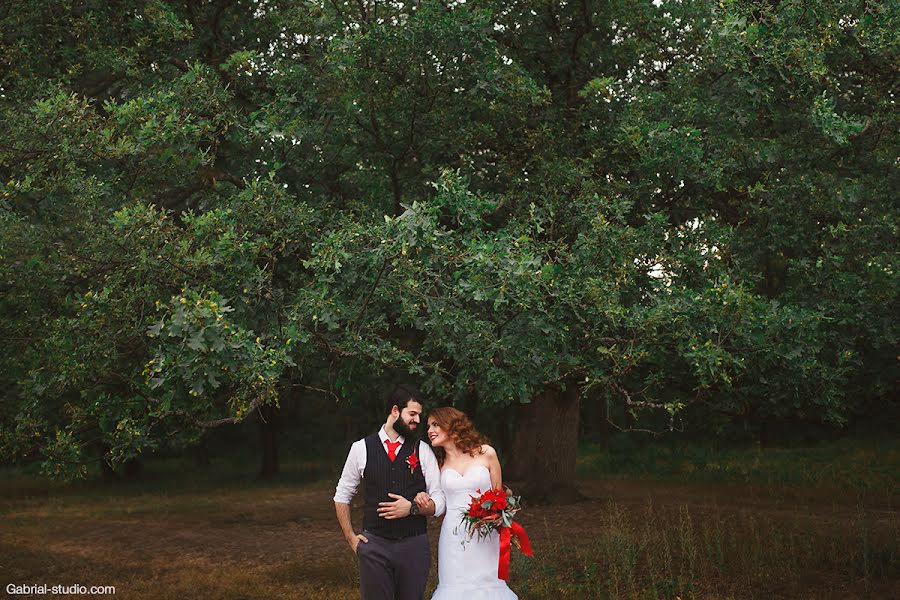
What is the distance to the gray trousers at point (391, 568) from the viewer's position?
628 centimetres

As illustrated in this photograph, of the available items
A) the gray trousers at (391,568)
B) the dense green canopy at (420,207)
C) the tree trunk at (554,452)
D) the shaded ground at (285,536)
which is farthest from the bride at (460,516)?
the tree trunk at (554,452)

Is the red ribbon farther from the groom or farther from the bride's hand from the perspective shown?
the bride's hand

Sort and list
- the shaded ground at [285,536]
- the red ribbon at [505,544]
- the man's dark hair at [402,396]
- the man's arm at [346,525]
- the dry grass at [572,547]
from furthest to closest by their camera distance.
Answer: the shaded ground at [285,536] < the dry grass at [572,547] < the red ribbon at [505,544] < the man's arm at [346,525] < the man's dark hair at [402,396]

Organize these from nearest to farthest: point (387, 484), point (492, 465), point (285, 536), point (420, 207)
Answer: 1. point (387, 484)
2. point (492, 465)
3. point (420, 207)
4. point (285, 536)

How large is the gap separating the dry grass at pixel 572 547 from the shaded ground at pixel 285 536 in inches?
1.5

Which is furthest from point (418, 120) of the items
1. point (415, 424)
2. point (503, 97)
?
point (415, 424)

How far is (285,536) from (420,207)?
976 cm

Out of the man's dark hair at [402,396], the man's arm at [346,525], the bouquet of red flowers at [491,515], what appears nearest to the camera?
the man's dark hair at [402,396]

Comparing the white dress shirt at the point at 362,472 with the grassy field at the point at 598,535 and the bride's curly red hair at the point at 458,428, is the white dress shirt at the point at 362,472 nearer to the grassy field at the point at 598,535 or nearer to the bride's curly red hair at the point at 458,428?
the bride's curly red hair at the point at 458,428

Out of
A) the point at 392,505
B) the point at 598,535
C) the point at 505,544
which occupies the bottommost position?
the point at 598,535

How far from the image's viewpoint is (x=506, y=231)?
12.8 m

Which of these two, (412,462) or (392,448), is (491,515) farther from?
(392,448)

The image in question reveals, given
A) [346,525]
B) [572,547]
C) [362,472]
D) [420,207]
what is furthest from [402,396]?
[572,547]

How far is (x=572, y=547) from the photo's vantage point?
14.0 m
